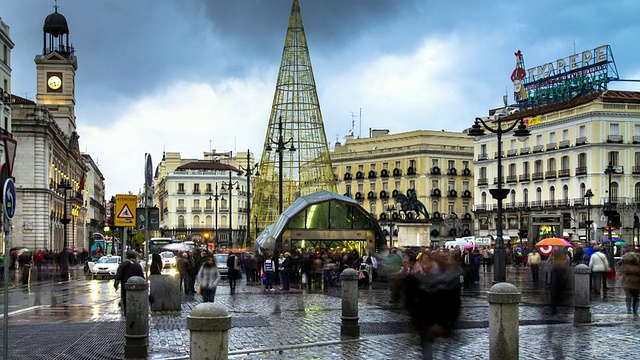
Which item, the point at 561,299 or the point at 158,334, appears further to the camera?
the point at 561,299

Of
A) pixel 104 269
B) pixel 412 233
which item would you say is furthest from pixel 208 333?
pixel 412 233

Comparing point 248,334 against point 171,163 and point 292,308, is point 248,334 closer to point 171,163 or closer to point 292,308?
point 292,308

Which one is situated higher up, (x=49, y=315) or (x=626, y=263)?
(x=626, y=263)

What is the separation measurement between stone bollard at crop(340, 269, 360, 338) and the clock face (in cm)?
8843

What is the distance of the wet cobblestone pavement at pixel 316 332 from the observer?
13.1 metres

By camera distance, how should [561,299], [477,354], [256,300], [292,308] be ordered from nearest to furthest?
[477,354] < [561,299] < [292,308] < [256,300]

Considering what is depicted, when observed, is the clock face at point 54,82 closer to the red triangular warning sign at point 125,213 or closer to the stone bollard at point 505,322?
the red triangular warning sign at point 125,213

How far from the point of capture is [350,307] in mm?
14969

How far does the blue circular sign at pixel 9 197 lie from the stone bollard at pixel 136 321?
2.90 meters

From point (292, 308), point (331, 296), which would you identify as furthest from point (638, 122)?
point (292, 308)

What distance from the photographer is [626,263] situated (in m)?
17.6

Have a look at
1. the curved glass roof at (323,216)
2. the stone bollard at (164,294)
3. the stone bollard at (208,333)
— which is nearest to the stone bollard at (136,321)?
the stone bollard at (208,333)

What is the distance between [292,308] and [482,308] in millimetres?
4759

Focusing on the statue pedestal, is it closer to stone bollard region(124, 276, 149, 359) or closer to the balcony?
the balcony
